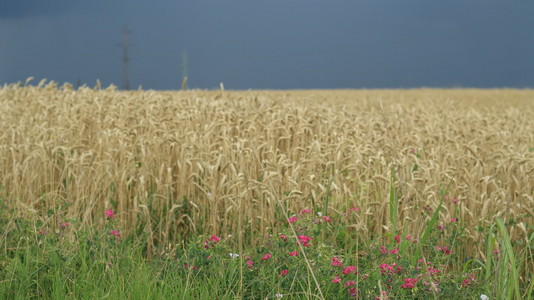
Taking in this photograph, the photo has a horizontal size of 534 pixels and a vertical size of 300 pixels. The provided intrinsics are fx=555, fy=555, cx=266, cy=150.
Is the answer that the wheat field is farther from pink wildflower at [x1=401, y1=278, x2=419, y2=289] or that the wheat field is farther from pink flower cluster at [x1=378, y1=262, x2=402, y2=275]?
pink wildflower at [x1=401, y1=278, x2=419, y2=289]

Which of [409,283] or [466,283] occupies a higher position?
[409,283]

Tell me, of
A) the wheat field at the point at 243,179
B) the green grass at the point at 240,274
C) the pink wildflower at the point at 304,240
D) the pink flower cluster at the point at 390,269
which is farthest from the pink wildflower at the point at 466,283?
the pink wildflower at the point at 304,240

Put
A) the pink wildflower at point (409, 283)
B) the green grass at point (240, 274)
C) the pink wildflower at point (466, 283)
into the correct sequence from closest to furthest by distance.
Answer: the pink wildflower at point (409, 283) → the green grass at point (240, 274) → the pink wildflower at point (466, 283)

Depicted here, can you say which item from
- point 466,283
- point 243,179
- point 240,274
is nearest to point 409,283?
point 466,283

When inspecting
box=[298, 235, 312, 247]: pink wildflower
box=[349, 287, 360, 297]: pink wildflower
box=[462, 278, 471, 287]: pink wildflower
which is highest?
box=[298, 235, 312, 247]: pink wildflower

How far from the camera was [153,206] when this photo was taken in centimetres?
514

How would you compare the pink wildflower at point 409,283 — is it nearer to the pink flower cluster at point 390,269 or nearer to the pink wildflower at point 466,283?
the pink flower cluster at point 390,269

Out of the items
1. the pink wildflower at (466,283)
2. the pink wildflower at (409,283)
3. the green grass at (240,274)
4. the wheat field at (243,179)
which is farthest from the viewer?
the wheat field at (243,179)

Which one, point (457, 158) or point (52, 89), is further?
point (52, 89)

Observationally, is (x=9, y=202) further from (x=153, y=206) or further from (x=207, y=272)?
(x=207, y=272)

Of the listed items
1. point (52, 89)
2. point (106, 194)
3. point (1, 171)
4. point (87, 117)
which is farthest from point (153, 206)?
point (52, 89)

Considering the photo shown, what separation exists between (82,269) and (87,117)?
4.68 meters

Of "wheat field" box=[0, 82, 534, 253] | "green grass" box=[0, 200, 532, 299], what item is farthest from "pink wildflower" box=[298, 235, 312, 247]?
"wheat field" box=[0, 82, 534, 253]

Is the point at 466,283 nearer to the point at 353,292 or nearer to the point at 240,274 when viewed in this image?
the point at 353,292
